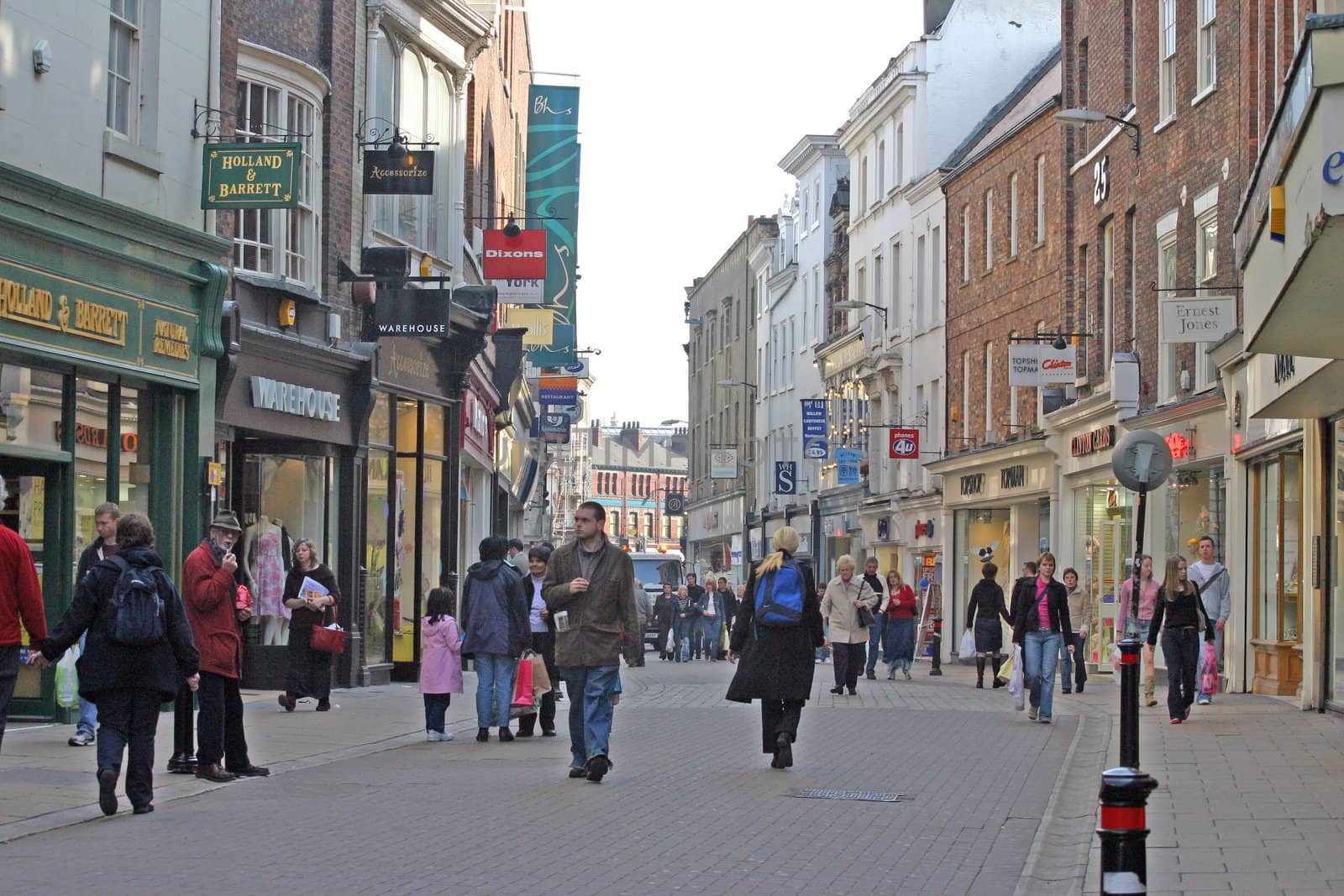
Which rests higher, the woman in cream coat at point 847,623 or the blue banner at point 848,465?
the blue banner at point 848,465

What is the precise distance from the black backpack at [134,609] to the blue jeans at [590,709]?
3082 mm

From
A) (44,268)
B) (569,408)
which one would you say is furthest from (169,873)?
(569,408)

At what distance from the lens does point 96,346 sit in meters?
16.7

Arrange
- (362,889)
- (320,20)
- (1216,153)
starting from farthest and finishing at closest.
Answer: (1216,153), (320,20), (362,889)

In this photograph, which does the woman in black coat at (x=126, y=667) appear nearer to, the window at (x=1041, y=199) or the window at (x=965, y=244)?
the window at (x=1041, y=199)

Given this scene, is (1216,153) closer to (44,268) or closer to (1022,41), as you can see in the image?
(44,268)

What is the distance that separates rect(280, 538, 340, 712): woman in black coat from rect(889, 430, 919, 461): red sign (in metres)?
24.8

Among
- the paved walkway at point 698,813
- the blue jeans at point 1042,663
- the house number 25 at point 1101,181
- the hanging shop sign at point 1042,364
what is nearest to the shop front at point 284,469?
the paved walkway at point 698,813

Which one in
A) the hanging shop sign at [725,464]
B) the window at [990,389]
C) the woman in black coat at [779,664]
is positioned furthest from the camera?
the hanging shop sign at [725,464]

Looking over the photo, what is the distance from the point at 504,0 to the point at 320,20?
1473cm

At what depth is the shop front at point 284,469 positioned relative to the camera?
20.3 m

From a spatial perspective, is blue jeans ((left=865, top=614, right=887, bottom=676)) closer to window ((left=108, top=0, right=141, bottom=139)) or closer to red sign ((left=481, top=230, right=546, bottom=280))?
red sign ((left=481, top=230, right=546, bottom=280))

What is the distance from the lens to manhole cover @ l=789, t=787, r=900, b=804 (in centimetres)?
1202

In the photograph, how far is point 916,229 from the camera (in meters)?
46.2
